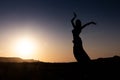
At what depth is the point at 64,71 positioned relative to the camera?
9.67 meters

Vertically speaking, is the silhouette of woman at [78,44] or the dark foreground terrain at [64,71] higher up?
the silhouette of woman at [78,44]

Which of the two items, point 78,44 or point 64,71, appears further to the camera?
point 78,44

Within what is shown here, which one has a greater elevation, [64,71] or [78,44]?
[78,44]

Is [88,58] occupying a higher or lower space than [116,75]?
higher

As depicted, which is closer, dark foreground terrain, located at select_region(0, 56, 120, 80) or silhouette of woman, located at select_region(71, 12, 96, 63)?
dark foreground terrain, located at select_region(0, 56, 120, 80)

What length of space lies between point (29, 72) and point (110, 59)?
10.5ft

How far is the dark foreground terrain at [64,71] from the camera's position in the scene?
29.8 ft

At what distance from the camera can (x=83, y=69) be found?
9469mm

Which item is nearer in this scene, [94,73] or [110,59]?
[94,73]

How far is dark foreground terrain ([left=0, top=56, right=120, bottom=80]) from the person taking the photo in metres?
9.09

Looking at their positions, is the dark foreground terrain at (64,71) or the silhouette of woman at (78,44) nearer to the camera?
the dark foreground terrain at (64,71)

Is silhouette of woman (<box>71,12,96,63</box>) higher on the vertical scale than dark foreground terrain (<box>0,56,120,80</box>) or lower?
higher

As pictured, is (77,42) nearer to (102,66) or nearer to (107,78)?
(102,66)

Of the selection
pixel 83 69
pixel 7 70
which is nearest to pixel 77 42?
pixel 83 69
